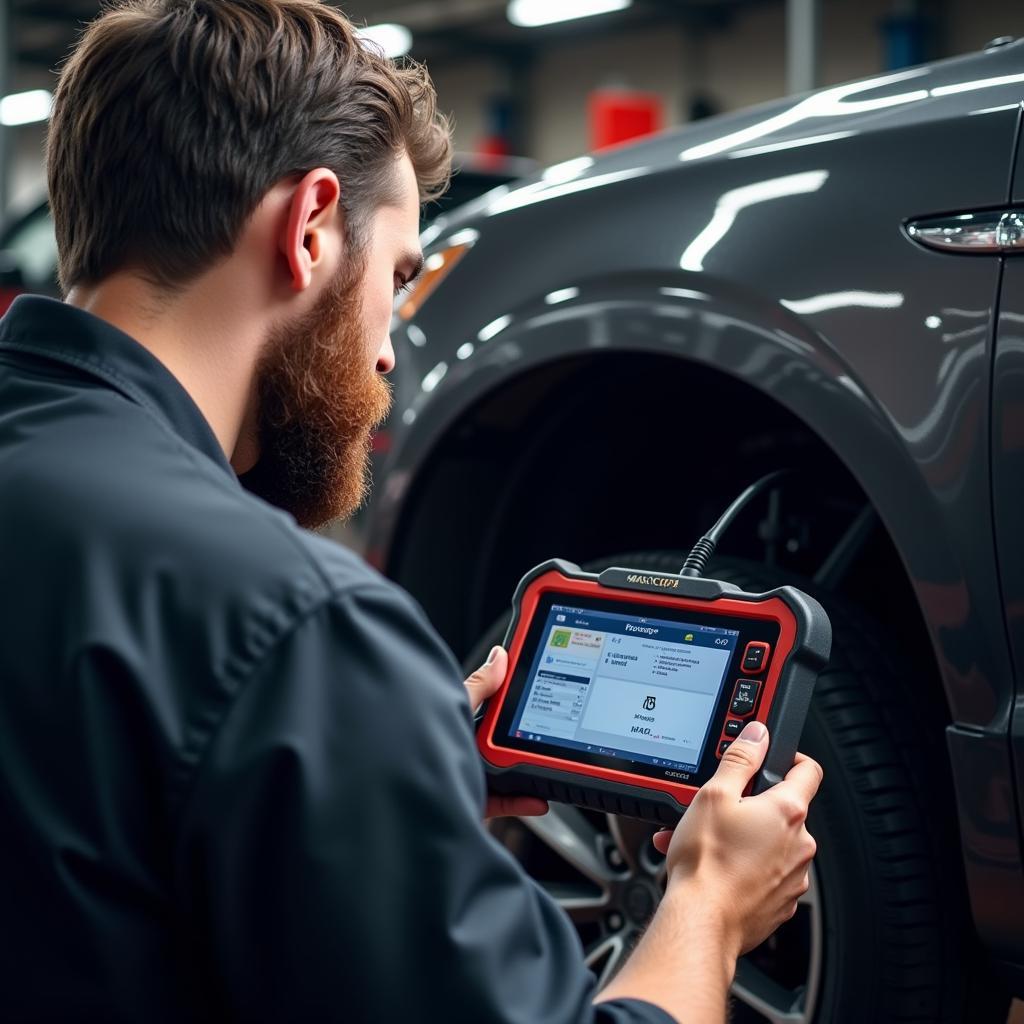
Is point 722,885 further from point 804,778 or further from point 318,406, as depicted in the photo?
point 318,406

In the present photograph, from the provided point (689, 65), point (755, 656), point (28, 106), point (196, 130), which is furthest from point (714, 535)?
point (28, 106)

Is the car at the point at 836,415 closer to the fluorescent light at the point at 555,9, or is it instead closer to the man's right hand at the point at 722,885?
the man's right hand at the point at 722,885

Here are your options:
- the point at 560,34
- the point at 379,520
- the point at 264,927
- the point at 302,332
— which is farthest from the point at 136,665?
the point at 560,34

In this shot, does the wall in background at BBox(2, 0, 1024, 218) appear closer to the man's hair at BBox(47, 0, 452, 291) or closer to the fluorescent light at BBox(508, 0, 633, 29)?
the fluorescent light at BBox(508, 0, 633, 29)

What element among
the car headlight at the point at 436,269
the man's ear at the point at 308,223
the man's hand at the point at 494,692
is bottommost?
the man's hand at the point at 494,692

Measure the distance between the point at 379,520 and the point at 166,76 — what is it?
1.05 m

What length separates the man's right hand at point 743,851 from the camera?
932 mm

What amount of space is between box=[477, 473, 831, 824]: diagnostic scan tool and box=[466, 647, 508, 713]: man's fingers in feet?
0.04

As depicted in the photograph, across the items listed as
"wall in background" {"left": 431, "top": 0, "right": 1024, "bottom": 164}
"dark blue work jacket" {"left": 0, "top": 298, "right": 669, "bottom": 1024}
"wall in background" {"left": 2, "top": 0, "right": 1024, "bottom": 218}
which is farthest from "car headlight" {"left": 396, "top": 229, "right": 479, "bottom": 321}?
"wall in background" {"left": 431, "top": 0, "right": 1024, "bottom": 164}

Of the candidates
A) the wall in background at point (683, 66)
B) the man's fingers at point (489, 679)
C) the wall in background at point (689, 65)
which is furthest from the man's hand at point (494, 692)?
the wall in background at point (689, 65)

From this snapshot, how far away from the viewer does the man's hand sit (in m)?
1.25

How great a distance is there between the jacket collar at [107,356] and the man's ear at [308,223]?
118mm

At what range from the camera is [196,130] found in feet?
3.04

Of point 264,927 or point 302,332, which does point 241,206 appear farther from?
point 264,927
